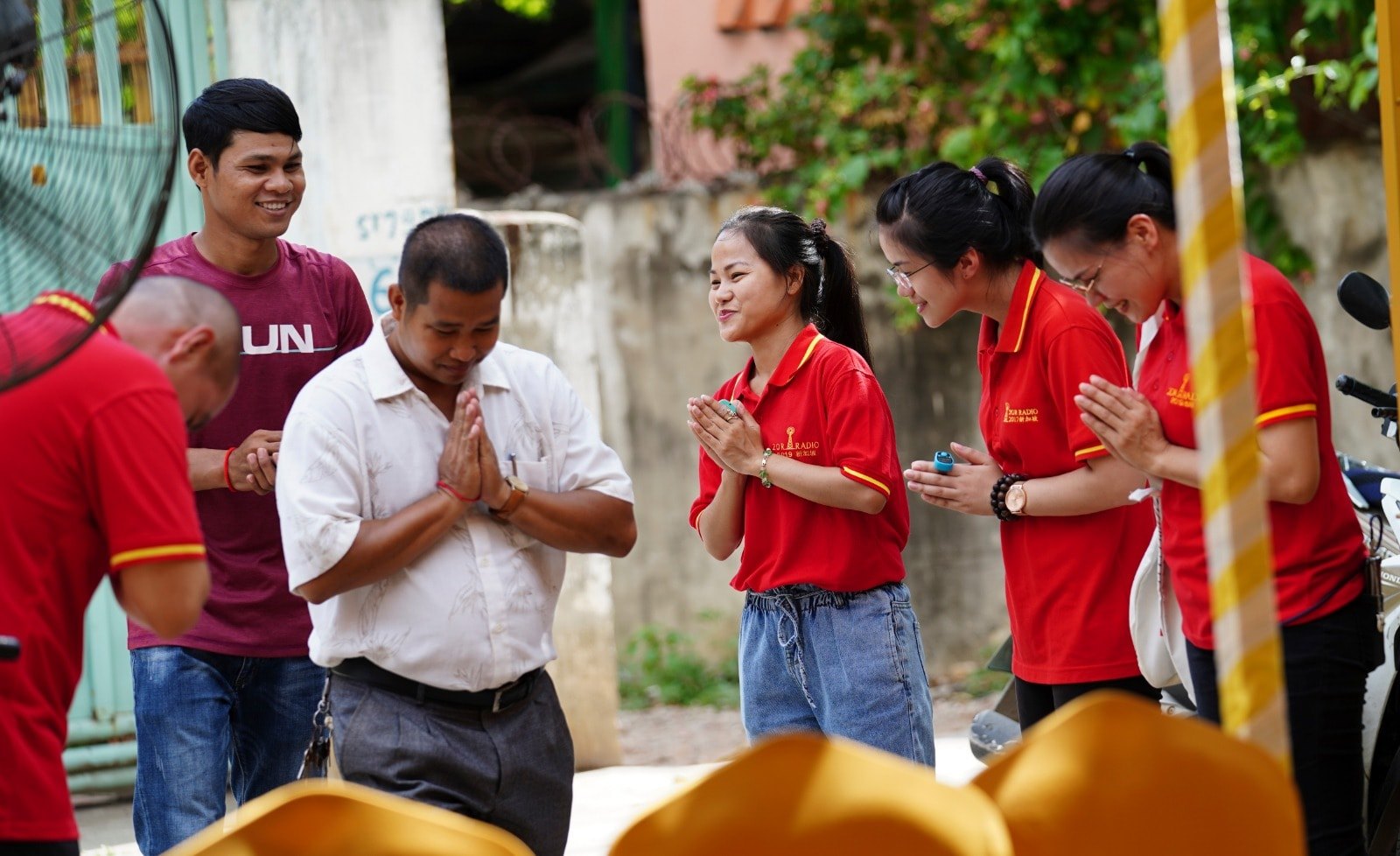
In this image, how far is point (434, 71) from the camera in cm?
584

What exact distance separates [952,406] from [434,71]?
10.7 feet

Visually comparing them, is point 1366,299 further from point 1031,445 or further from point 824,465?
point 824,465

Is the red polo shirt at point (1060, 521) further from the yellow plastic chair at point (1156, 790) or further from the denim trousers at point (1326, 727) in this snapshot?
the yellow plastic chair at point (1156, 790)

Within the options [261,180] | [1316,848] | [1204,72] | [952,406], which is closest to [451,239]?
[261,180]

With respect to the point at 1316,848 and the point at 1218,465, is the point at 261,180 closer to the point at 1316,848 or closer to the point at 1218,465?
the point at 1218,465

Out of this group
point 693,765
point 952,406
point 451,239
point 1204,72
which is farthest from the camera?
point 952,406

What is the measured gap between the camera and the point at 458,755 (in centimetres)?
294

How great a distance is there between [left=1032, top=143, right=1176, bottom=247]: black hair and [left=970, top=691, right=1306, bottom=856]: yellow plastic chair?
117cm

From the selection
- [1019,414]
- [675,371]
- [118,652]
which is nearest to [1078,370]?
[1019,414]

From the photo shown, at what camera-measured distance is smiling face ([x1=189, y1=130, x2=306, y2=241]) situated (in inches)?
141

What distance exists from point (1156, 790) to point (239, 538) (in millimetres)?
2175

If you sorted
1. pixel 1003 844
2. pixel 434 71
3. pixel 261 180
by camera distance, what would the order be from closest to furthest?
pixel 1003 844
pixel 261 180
pixel 434 71

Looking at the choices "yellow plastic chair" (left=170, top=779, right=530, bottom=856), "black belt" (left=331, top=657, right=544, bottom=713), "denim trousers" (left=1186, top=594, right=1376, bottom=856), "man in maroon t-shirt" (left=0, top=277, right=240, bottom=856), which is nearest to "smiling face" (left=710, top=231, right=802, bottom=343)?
"black belt" (left=331, top=657, right=544, bottom=713)

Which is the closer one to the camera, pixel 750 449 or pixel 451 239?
pixel 451 239
